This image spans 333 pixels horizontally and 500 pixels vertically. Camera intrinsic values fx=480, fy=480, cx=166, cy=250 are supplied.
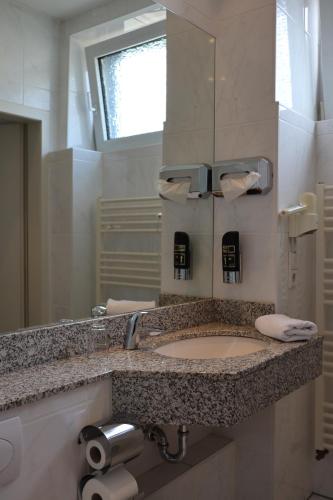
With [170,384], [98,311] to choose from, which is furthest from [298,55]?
[170,384]

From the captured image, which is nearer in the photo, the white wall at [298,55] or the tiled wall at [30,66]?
the tiled wall at [30,66]

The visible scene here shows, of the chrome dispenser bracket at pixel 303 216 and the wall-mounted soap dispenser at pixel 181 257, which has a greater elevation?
the chrome dispenser bracket at pixel 303 216

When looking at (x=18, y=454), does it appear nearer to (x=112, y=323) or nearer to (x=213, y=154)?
(x=112, y=323)

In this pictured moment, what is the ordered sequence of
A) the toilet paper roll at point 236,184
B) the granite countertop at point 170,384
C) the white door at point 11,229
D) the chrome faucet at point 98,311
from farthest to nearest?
the toilet paper roll at point 236,184, the chrome faucet at point 98,311, the white door at point 11,229, the granite countertop at point 170,384

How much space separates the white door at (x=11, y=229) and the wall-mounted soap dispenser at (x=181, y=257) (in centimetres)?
85

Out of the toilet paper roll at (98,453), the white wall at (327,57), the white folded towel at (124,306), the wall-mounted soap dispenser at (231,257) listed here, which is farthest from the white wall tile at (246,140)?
the toilet paper roll at (98,453)

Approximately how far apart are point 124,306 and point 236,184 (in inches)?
28.1

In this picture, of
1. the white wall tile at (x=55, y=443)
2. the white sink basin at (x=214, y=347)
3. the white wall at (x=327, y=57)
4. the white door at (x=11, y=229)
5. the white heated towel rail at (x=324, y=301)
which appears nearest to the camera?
the white wall tile at (x=55, y=443)

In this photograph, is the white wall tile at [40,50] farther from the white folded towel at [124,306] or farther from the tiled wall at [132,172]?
the white folded towel at [124,306]

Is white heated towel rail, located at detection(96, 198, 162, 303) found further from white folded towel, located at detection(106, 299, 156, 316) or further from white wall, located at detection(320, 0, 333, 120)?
white wall, located at detection(320, 0, 333, 120)

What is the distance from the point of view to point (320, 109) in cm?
246

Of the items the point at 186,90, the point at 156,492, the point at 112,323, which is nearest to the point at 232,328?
the point at 112,323

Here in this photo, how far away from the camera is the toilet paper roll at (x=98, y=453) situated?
1249 millimetres

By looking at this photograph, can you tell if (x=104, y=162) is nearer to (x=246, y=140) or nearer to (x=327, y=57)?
(x=246, y=140)
